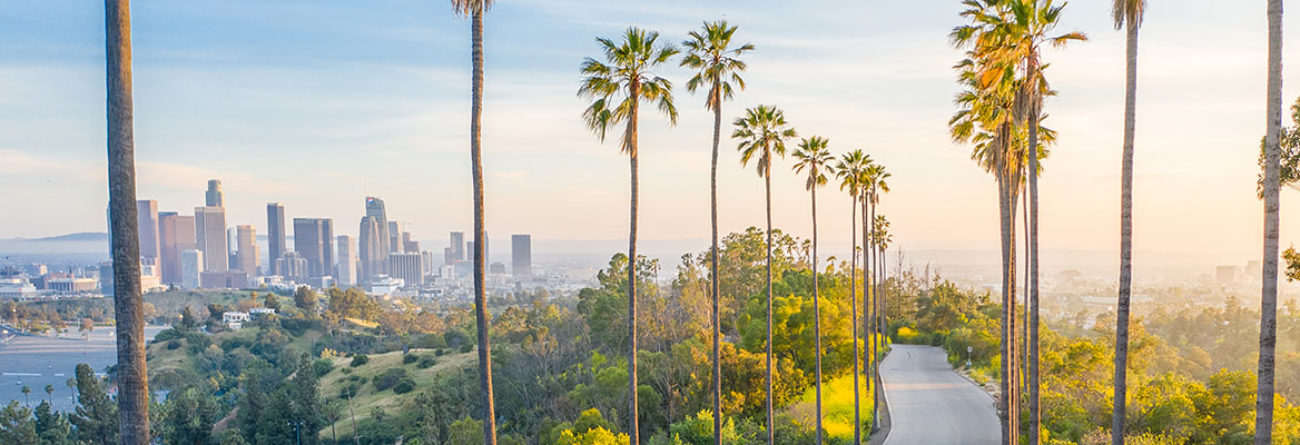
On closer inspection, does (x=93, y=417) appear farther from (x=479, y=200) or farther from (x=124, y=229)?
(x=124, y=229)

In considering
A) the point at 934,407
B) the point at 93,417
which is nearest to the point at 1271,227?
the point at 934,407

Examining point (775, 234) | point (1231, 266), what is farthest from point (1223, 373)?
point (1231, 266)

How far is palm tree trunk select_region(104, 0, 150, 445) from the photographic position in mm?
6758

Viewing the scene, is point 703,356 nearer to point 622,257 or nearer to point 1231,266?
point 622,257

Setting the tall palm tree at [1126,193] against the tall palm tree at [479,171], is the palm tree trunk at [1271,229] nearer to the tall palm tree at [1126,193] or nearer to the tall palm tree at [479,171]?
the tall palm tree at [1126,193]

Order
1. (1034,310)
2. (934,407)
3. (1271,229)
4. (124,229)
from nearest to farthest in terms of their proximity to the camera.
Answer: (124,229), (1271,229), (1034,310), (934,407)

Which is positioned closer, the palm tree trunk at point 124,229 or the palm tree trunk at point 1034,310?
the palm tree trunk at point 124,229

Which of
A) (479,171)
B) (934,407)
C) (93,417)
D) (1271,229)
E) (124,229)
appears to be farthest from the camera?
(93,417)

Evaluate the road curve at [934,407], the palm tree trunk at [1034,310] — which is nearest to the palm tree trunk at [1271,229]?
the palm tree trunk at [1034,310]

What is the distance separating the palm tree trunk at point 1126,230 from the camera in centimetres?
1131

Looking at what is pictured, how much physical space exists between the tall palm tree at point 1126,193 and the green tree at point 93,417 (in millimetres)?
56077

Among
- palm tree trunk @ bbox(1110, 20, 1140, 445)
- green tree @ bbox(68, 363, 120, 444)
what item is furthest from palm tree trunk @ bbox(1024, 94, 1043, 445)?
green tree @ bbox(68, 363, 120, 444)

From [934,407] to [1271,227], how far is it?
21.4m

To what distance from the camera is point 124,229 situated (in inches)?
266
